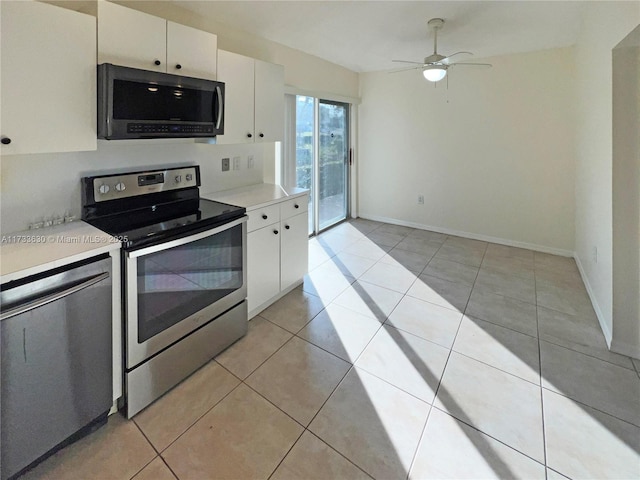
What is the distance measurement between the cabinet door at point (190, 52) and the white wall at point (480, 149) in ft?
10.8

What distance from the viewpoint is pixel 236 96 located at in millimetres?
2488

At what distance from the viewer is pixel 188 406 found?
5.72 ft

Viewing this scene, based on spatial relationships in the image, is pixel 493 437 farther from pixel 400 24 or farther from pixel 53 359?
pixel 400 24

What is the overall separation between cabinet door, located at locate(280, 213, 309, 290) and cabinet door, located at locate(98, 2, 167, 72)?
138 cm

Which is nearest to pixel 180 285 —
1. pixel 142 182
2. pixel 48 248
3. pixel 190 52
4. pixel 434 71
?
pixel 48 248

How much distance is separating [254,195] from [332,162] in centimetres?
255

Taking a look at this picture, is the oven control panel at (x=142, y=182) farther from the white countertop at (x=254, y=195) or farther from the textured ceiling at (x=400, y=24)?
the textured ceiling at (x=400, y=24)

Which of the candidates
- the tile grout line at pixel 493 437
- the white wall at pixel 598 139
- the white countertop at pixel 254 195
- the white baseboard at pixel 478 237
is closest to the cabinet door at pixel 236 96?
the white countertop at pixel 254 195

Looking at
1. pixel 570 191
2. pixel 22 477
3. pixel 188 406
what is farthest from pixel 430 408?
pixel 570 191

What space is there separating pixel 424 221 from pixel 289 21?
3246mm

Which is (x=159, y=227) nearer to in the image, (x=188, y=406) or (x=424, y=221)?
(x=188, y=406)

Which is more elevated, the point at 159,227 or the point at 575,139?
the point at 575,139

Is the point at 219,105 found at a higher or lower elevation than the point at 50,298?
higher

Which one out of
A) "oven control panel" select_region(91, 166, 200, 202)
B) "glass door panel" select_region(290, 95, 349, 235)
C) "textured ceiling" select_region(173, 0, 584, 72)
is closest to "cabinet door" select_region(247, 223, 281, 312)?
"oven control panel" select_region(91, 166, 200, 202)
